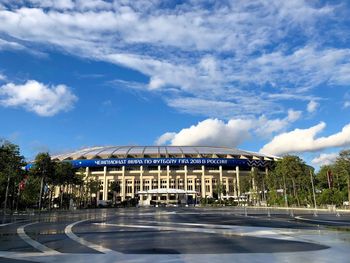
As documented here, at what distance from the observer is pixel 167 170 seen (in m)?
174

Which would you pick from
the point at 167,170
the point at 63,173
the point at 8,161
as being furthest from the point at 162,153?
the point at 8,161

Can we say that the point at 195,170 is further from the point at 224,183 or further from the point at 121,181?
the point at 121,181

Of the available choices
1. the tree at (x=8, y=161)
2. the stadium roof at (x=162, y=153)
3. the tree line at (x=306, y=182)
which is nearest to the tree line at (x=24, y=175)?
the tree at (x=8, y=161)

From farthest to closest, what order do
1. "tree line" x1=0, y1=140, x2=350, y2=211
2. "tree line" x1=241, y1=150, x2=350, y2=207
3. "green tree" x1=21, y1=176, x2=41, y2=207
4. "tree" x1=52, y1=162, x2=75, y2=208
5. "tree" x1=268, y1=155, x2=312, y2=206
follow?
1. "tree" x1=268, y1=155, x2=312, y2=206
2. "tree" x1=52, y1=162, x2=75, y2=208
3. "green tree" x1=21, y1=176, x2=41, y2=207
4. "tree line" x1=241, y1=150, x2=350, y2=207
5. "tree line" x1=0, y1=140, x2=350, y2=211

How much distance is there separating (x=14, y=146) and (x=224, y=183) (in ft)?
413

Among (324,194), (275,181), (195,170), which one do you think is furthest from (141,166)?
(324,194)

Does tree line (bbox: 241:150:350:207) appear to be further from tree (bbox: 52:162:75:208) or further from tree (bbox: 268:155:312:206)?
tree (bbox: 52:162:75:208)

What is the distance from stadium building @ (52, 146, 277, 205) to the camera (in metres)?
172

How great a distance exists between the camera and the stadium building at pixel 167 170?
17225cm

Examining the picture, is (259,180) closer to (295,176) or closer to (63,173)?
(295,176)

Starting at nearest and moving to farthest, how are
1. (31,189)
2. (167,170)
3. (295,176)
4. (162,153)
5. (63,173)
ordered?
(31,189) < (63,173) < (295,176) < (167,170) < (162,153)

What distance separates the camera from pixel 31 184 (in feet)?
286

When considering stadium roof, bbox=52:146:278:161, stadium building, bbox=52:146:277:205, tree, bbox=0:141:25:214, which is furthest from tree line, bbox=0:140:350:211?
stadium roof, bbox=52:146:278:161

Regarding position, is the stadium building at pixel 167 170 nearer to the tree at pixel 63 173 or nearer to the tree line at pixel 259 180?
the tree line at pixel 259 180
